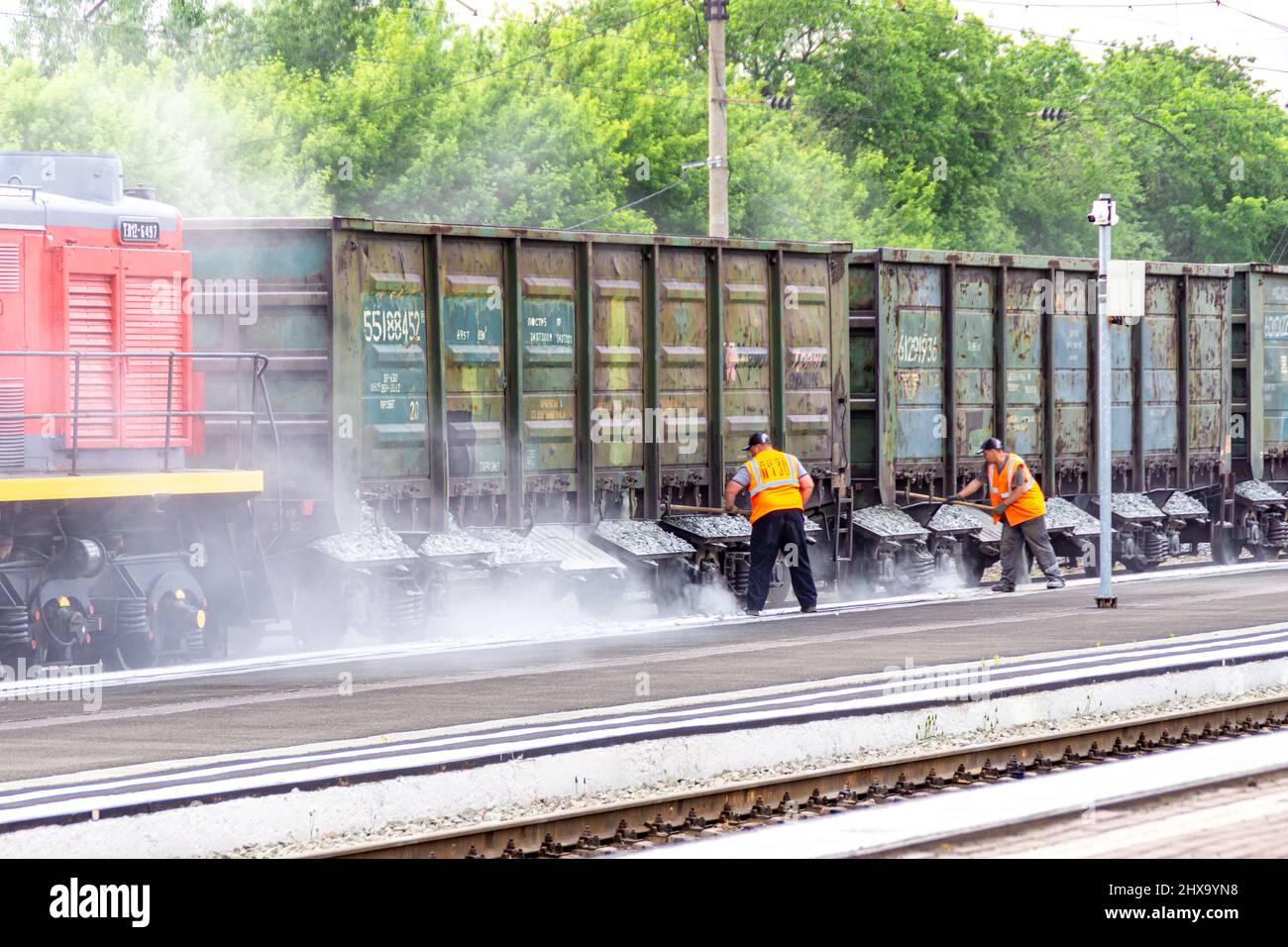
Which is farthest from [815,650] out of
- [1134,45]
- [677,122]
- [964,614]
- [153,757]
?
[1134,45]

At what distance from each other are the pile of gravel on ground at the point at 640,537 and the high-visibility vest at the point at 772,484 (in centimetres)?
90

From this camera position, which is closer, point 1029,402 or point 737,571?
point 737,571

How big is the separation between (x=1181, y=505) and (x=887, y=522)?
6.01 metres

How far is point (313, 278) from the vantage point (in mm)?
16516

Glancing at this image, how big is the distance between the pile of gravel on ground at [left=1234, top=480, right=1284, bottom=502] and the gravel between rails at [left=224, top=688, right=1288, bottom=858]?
13.6 metres

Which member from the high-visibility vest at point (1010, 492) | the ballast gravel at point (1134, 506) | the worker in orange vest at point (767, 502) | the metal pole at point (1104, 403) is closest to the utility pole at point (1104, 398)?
the metal pole at point (1104, 403)

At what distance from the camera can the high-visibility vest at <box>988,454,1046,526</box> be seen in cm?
2083

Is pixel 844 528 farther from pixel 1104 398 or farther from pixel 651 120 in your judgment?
pixel 651 120

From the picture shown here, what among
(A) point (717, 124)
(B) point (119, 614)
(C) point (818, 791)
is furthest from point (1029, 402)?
(C) point (818, 791)

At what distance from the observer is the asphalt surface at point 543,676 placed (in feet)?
35.7

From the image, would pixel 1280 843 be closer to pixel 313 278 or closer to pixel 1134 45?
pixel 313 278

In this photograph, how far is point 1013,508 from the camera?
20.9 metres

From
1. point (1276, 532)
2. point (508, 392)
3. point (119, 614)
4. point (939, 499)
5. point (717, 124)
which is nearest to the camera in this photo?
point (119, 614)

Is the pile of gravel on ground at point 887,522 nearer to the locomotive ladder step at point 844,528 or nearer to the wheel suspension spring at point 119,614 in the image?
the locomotive ladder step at point 844,528
